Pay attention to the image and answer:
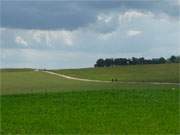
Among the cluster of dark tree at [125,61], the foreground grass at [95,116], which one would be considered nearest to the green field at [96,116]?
the foreground grass at [95,116]

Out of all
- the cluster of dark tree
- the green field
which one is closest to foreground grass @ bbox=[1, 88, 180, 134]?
the green field

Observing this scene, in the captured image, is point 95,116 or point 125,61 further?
point 125,61

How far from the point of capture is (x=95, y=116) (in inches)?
989

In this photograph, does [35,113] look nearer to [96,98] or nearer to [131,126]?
[131,126]

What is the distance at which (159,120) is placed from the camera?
2331 centimetres

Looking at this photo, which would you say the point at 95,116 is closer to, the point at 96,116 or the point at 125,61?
the point at 96,116

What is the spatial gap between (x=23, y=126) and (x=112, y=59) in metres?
153

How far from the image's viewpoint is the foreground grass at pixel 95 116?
20031 millimetres

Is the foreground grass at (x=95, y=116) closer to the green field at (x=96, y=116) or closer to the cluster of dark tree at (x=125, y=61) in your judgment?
the green field at (x=96, y=116)

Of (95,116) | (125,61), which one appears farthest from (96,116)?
(125,61)

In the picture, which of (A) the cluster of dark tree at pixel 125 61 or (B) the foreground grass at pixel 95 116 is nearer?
(B) the foreground grass at pixel 95 116

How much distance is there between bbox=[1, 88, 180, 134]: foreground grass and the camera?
65.7 ft

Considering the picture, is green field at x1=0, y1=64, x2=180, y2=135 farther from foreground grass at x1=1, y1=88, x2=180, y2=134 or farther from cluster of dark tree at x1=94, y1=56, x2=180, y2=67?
cluster of dark tree at x1=94, y1=56, x2=180, y2=67

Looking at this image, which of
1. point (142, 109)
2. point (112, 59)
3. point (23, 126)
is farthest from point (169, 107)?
point (112, 59)
